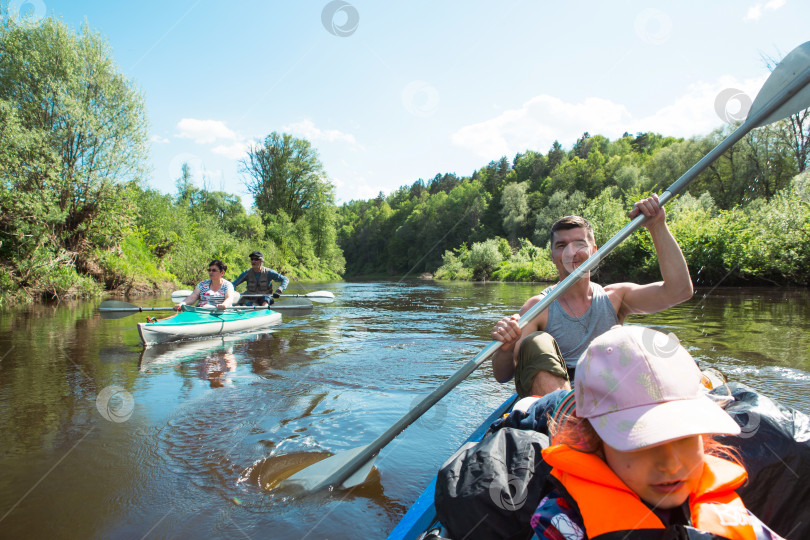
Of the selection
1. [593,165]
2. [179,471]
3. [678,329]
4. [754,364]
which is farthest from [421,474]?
[593,165]

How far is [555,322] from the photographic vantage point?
2646mm

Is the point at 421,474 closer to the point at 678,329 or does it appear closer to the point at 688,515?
the point at 688,515

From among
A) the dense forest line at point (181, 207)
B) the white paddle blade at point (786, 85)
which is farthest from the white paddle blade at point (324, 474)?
the dense forest line at point (181, 207)

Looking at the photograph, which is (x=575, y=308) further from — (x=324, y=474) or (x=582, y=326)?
(x=324, y=474)

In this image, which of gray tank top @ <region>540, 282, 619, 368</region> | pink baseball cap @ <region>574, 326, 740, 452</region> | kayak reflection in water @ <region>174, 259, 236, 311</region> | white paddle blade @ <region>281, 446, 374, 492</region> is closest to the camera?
pink baseball cap @ <region>574, 326, 740, 452</region>

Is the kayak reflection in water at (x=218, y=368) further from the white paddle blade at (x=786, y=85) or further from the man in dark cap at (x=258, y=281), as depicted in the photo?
the white paddle blade at (x=786, y=85)

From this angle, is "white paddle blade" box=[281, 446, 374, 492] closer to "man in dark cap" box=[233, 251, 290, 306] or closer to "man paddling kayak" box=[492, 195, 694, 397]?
"man paddling kayak" box=[492, 195, 694, 397]

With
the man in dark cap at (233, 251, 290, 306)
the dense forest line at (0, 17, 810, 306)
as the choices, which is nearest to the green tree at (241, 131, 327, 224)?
the dense forest line at (0, 17, 810, 306)

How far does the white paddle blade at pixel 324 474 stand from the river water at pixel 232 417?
0.07 meters

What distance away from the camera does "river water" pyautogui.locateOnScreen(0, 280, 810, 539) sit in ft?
7.24

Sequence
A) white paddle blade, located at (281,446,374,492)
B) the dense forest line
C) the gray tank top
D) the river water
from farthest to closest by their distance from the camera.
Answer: the dense forest line < the gray tank top < white paddle blade, located at (281,446,374,492) < the river water

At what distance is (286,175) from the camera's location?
35969 millimetres

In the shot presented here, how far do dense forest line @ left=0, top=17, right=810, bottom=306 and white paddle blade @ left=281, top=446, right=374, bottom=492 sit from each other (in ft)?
40.4

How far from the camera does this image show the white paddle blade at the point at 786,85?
2291 mm
